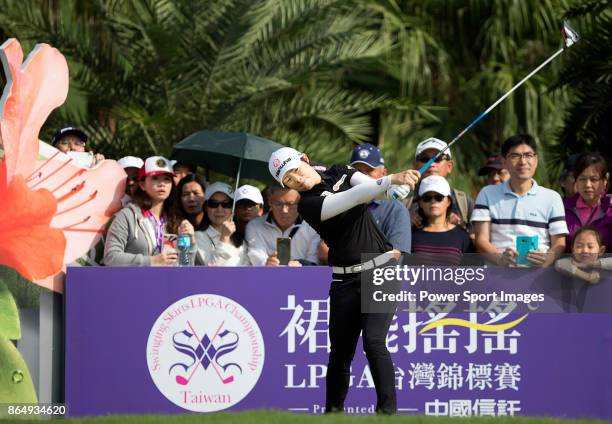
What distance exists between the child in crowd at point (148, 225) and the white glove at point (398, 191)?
7.27 ft

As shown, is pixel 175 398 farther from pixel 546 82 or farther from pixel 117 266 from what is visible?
pixel 546 82

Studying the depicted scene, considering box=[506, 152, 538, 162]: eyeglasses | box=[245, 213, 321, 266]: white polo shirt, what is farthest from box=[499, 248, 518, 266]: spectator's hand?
box=[245, 213, 321, 266]: white polo shirt

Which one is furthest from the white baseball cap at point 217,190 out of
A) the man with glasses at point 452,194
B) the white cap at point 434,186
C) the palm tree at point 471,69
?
the palm tree at point 471,69

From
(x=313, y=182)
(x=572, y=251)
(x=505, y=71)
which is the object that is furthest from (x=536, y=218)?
(x=505, y=71)

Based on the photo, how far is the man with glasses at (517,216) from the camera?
921 cm

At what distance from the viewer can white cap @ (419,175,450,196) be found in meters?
9.26

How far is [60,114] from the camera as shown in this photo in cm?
1556

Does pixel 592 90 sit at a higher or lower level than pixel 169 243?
higher

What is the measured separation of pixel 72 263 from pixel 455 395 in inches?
122

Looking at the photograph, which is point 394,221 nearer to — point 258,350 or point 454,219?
point 454,219

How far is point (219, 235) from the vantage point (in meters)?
9.81

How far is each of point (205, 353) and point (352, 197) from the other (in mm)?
2329

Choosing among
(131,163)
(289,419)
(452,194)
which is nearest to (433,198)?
(452,194)

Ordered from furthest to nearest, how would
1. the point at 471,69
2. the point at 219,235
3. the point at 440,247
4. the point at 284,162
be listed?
1. the point at 471,69
2. the point at 219,235
3. the point at 440,247
4. the point at 284,162
